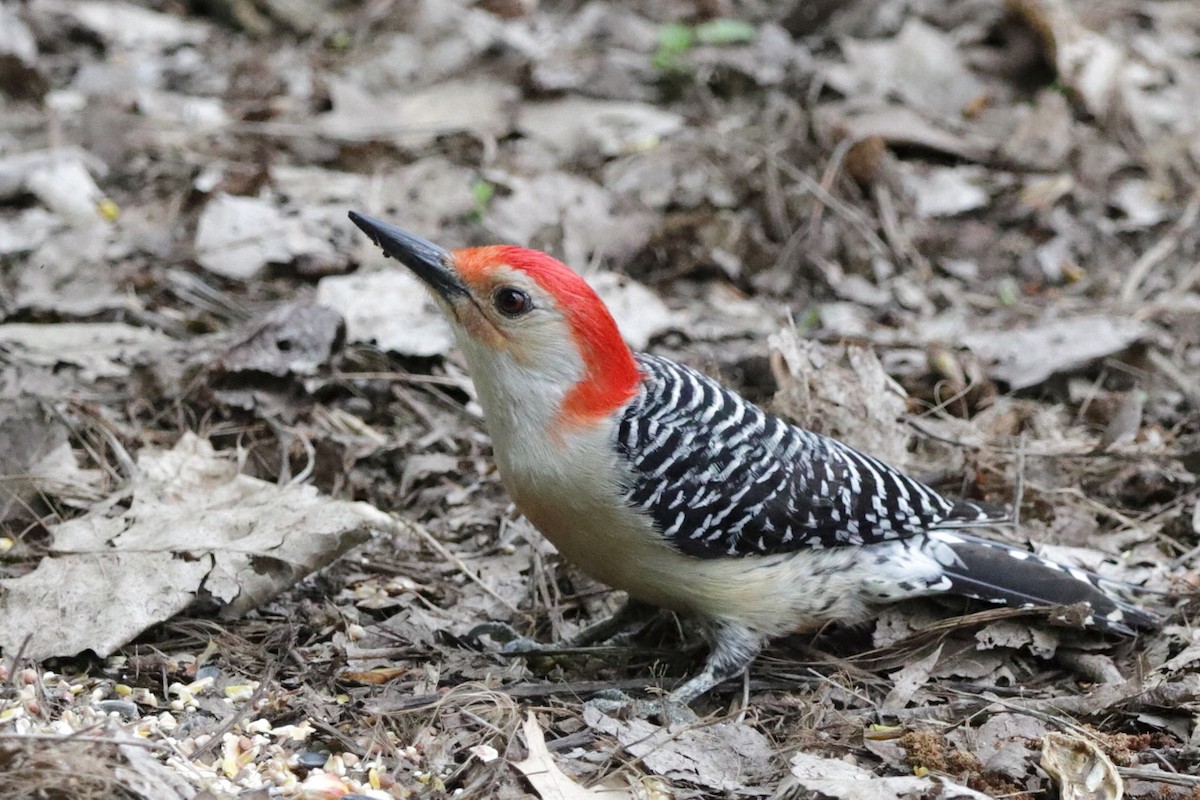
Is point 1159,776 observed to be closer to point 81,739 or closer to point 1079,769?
point 1079,769

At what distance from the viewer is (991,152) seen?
9.69 metres

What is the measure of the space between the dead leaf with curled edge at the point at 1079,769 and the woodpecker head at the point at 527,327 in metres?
1.88

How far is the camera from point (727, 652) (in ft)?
16.4

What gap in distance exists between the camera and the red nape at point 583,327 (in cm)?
Result: 473

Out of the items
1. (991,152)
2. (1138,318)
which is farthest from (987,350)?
(991,152)

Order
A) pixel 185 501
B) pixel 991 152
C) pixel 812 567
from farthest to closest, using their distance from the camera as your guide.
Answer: pixel 991 152 → pixel 185 501 → pixel 812 567

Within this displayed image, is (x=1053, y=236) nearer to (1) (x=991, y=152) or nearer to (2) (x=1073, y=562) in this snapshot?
(1) (x=991, y=152)

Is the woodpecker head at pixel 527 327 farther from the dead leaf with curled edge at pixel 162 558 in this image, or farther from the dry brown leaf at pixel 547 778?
the dry brown leaf at pixel 547 778

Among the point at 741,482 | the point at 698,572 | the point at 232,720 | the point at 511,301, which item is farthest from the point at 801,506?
the point at 232,720

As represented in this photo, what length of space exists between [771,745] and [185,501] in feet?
8.51

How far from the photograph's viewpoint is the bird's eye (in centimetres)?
475

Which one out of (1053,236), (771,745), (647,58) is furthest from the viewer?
(647,58)

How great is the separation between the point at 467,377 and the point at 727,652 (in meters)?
2.43

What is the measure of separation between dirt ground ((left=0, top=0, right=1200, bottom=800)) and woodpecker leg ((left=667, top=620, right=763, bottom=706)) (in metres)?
0.12
